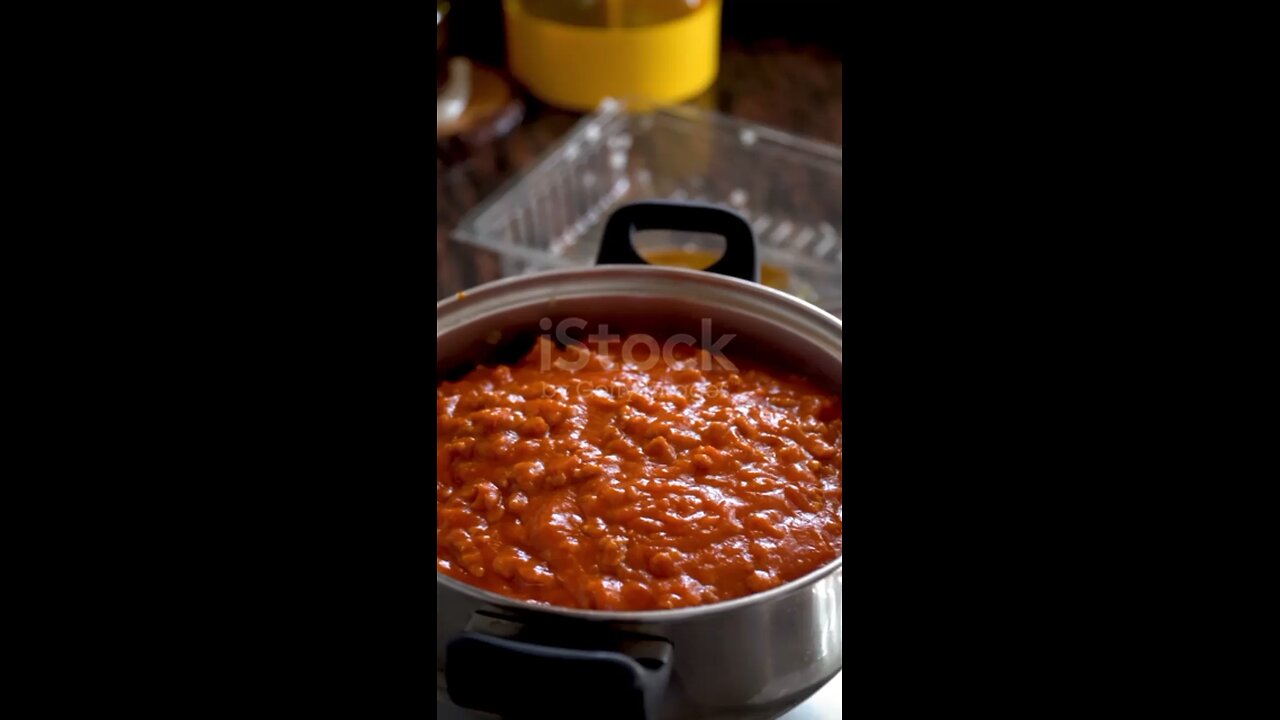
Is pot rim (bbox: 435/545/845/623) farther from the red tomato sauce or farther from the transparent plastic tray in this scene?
the transparent plastic tray

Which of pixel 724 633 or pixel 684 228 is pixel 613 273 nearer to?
pixel 684 228

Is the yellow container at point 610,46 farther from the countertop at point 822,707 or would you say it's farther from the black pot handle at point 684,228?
the countertop at point 822,707

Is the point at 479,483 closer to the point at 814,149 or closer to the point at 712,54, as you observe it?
the point at 814,149

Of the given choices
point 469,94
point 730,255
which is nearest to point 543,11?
point 469,94

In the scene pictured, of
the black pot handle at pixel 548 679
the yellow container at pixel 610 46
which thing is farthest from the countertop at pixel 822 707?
the yellow container at pixel 610 46

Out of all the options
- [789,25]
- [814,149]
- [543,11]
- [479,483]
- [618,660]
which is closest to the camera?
[618,660]

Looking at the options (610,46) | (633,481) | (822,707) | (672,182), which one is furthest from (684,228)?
(610,46)
